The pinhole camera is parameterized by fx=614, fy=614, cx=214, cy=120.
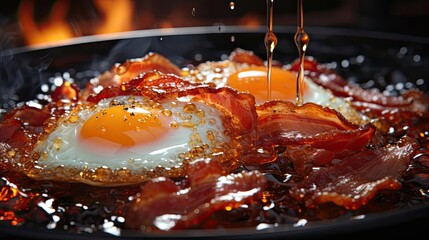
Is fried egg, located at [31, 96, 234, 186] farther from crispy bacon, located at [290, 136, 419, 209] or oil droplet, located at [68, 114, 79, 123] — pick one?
crispy bacon, located at [290, 136, 419, 209]

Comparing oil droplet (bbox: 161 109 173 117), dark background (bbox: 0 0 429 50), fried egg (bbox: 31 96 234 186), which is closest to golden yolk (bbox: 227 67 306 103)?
fried egg (bbox: 31 96 234 186)

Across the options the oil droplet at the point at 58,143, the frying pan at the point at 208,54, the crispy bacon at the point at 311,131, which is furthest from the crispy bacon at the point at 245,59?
the oil droplet at the point at 58,143

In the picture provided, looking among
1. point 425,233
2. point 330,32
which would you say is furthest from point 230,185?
point 330,32

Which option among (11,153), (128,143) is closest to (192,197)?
(128,143)

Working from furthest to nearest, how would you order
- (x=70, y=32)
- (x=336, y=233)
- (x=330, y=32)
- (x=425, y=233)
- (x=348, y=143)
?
(x=70, y=32)
(x=330, y=32)
(x=348, y=143)
(x=425, y=233)
(x=336, y=233)

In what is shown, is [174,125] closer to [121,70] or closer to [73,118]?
[73,118]

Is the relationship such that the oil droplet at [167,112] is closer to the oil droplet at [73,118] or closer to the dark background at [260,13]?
the oil droplet at [73,118]

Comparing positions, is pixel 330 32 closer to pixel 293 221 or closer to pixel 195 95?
pixel 195 95
